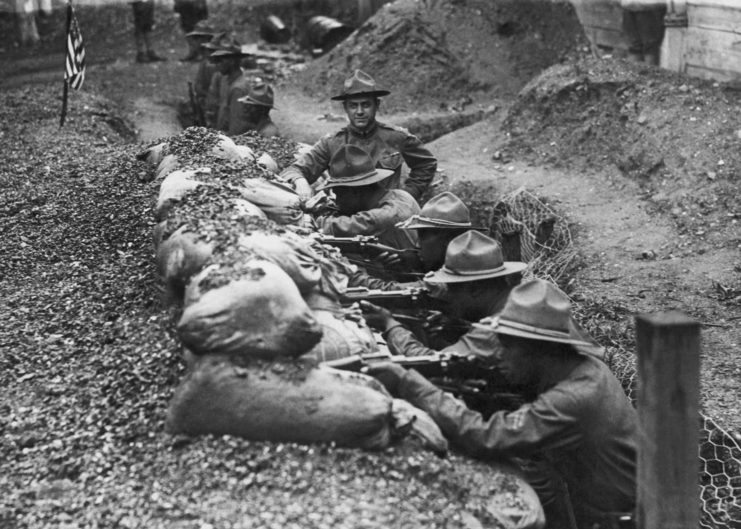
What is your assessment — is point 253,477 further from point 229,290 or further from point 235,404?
point 229,290

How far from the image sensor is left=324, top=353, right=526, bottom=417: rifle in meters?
4.86

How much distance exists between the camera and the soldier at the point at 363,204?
7.20 meters

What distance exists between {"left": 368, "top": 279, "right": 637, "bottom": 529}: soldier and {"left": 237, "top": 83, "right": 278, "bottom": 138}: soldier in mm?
6741

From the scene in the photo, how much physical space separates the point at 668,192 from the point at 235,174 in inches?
202

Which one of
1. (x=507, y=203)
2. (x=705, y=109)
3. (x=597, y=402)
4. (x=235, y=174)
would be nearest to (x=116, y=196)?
(x=235, y=174)

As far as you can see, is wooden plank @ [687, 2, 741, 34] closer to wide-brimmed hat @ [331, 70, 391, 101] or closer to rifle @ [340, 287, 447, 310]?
wide-brimmed hat @ [331, 70, 391, 101]

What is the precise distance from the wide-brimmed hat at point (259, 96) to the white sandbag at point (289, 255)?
19.7ft

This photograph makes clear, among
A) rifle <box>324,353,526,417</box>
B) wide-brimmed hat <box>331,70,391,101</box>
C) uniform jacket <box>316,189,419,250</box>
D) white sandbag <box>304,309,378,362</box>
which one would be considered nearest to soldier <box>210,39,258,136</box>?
wide-brimmed hat <box>331,70,391,101</box>

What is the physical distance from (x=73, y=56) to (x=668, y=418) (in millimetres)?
8740

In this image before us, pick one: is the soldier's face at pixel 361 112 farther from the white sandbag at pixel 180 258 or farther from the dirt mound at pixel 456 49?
the dirt mound at pixel 456 49

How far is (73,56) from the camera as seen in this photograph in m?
11.0

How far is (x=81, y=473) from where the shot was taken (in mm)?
4270

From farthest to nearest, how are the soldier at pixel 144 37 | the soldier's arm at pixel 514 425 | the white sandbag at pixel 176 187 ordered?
the soldier at pixel 144 37, the white sandbag at pixel 176 187, the soldier's arm at pixel 514 425

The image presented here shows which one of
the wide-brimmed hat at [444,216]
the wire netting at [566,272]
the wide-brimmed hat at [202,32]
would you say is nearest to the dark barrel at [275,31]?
the wide-brimmed hat at [202,32]
